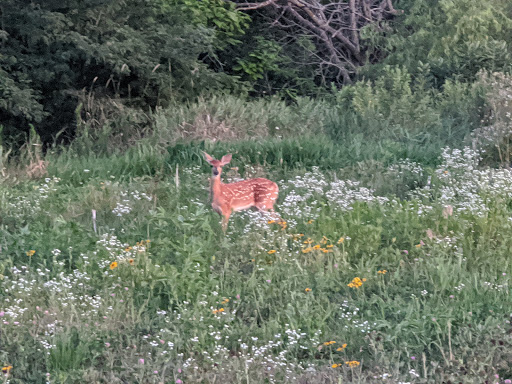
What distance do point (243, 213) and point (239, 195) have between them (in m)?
0.20

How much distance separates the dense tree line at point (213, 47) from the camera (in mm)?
12227

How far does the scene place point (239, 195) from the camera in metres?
7.75

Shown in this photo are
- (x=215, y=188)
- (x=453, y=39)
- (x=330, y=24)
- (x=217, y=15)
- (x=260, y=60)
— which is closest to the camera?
(x=215, y=188)

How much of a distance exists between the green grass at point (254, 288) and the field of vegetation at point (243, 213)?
0.02m

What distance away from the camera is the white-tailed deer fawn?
759 cm

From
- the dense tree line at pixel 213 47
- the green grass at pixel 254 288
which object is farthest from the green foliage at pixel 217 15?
the green grass at pixel 254 288

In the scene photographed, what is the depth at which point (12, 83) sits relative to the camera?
11602mm

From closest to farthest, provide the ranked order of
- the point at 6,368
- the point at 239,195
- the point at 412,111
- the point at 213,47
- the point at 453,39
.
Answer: the point at 6,368 → the point at 239,195 → the point at 412,111 → the point at 453,39 → the point at 213,47

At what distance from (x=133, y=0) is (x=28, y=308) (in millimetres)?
9076

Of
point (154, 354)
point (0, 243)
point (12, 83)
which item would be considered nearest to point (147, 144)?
point (12, 83)

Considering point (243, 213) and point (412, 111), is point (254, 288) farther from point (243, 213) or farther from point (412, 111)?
point (412, 111)

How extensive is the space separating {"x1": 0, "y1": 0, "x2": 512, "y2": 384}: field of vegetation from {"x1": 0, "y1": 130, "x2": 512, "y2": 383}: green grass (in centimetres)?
2

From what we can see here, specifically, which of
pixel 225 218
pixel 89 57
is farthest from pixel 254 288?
pixel 89 57

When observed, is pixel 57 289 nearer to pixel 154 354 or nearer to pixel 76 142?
pixel 154 354
